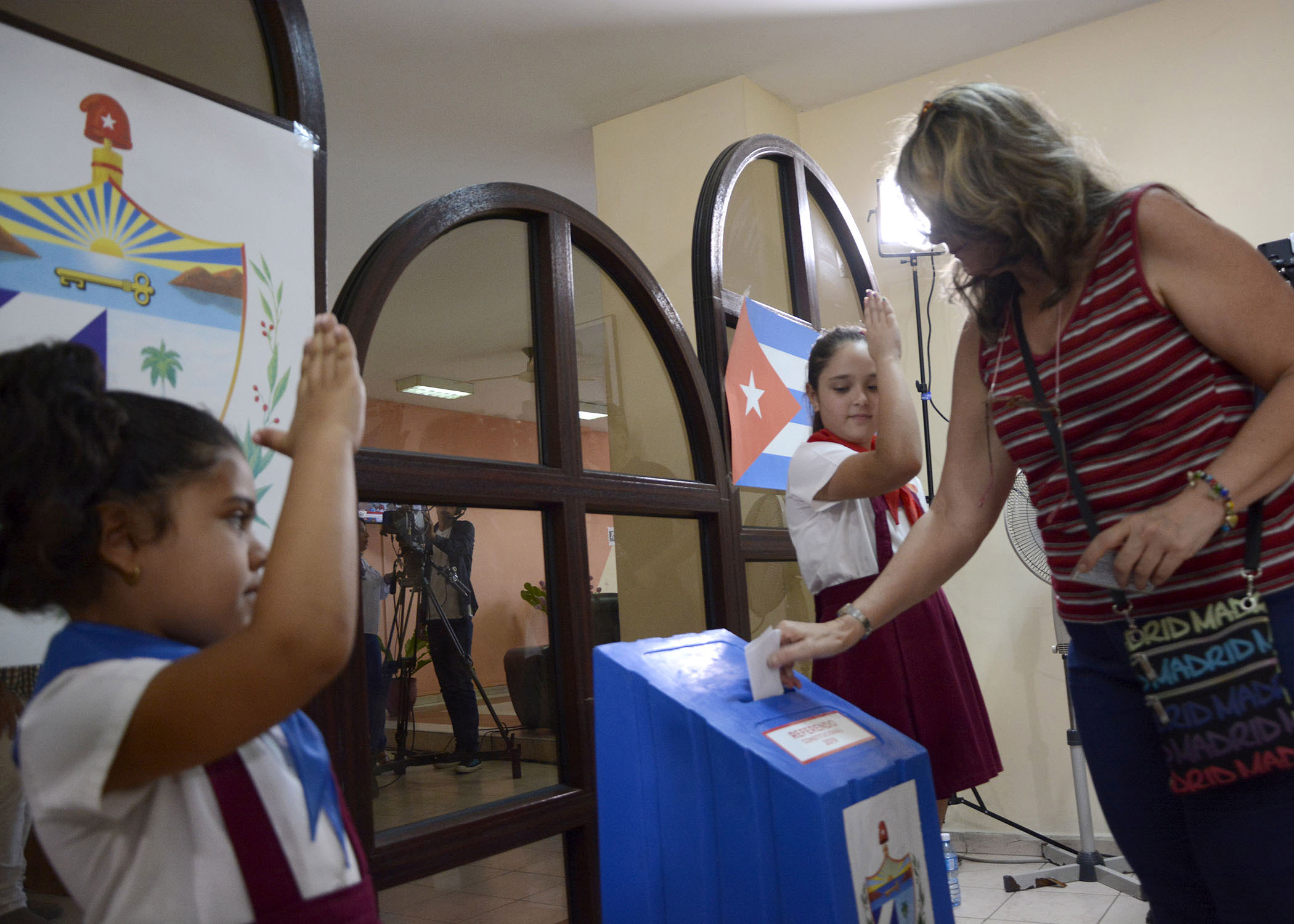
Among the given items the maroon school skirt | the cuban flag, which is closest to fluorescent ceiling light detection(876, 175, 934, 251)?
the cuban flag

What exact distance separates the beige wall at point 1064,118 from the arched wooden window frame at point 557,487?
1288 mm

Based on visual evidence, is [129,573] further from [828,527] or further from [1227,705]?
[828,527]

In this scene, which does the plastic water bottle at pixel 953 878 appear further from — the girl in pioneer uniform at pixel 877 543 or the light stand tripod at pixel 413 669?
the light stand tripod at pixel 413 669

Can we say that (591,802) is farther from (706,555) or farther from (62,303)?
(62,303)

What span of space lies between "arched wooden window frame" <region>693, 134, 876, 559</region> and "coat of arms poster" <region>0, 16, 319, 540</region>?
1273 millimetres

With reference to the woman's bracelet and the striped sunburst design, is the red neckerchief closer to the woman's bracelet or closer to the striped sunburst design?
the woman's bracelet

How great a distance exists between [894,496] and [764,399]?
0.68 meters

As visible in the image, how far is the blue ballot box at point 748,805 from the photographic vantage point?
1044mm

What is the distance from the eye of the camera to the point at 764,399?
257 centimetres

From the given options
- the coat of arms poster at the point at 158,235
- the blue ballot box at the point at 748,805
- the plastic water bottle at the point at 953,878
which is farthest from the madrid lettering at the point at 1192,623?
the plastic water bottle at the point at 953,878

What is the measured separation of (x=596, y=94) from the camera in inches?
150

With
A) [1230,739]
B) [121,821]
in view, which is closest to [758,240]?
[1230,739]

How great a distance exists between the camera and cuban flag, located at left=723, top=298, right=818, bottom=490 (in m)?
2.49

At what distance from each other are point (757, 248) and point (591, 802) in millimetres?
1711
